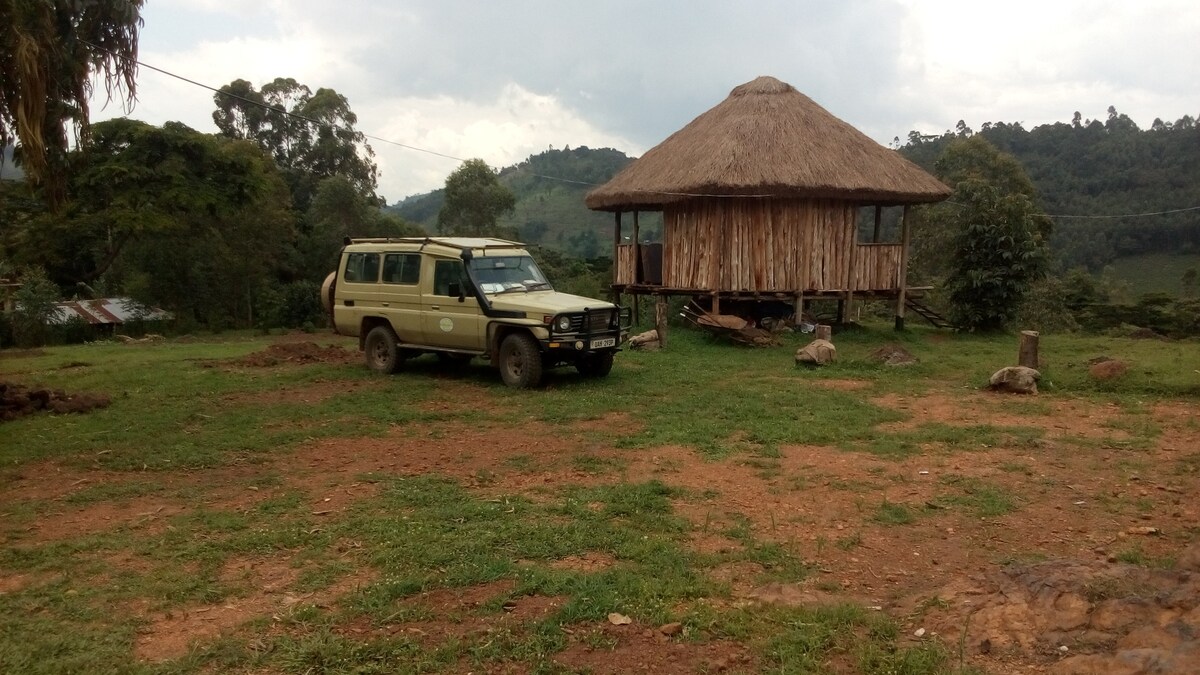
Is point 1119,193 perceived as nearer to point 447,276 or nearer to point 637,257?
point 637,257

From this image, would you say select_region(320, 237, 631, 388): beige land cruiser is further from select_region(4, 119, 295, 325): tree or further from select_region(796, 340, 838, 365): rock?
select_region(4, 119, 295, 325): tree

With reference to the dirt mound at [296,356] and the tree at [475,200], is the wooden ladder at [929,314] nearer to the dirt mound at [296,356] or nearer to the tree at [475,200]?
the dirt mound at [296,356]

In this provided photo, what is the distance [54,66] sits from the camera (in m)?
8.42

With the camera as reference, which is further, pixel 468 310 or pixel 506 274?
pixel 506 274

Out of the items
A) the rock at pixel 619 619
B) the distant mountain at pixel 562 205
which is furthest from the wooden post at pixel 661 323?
the distant mountain at pixel 562 205

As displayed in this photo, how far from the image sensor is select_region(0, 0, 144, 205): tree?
7203 millimetres

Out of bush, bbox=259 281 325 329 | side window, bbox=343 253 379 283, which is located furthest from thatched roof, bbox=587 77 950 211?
bush, bbox=259 281 325 329

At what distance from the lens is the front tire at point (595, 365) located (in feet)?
37.4

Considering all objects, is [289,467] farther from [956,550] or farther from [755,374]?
[755,374]

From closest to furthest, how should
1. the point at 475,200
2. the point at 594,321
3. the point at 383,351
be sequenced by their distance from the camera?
the point at 594,321
the point at 383,351
the point at 475,200

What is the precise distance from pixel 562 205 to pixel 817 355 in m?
52.1

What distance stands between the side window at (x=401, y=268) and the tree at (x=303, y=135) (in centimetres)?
2434

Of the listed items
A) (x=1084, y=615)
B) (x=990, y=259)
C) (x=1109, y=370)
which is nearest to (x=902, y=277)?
(x=990, y=259)

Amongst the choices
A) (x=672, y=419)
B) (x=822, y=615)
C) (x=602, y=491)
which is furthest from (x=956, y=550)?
(x=672, y=419)
